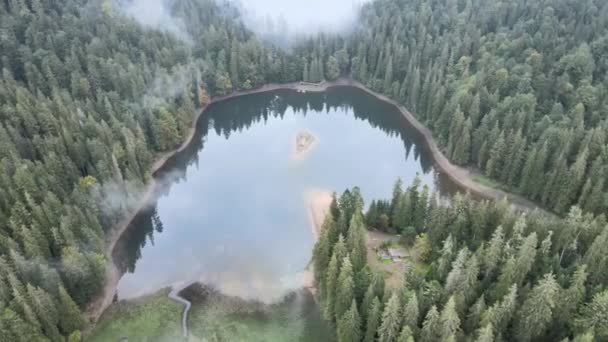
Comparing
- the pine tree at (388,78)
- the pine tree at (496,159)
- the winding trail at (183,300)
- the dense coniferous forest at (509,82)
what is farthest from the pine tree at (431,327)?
the pine tree at (388,78)

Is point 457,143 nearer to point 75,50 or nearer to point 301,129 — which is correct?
point 301,129

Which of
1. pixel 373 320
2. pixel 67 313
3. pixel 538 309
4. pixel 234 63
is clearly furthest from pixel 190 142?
pixel 538 309

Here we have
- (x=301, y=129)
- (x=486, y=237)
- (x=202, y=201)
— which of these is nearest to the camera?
(x=486, y=237)

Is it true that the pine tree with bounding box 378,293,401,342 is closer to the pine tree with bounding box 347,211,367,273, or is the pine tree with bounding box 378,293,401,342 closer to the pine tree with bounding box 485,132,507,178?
the pine tree with bounding box 347,211,367,273

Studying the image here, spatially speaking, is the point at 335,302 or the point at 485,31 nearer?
the point at 335,302

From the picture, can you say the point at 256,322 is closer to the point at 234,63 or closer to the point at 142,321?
the point at 142,321

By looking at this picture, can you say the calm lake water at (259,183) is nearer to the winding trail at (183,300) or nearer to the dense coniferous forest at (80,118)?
the winding trail at (183,300)

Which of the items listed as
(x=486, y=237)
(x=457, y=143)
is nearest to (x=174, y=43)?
(x=457, y=143)

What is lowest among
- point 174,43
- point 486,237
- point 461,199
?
point 486,237
